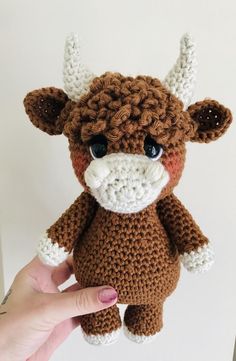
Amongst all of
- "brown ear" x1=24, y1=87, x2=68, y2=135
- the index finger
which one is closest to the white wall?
the index finger

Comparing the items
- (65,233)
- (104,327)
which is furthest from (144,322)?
(65,233)

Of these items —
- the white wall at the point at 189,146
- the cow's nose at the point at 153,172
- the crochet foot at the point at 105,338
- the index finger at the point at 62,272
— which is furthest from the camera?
the index finger at the point at 62,272

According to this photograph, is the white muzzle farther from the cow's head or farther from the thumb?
the thumb

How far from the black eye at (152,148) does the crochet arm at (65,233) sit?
14cm

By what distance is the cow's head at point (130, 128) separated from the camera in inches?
18.4

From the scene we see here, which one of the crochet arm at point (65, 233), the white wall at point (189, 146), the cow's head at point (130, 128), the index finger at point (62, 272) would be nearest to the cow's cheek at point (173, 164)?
the cow's head at point (130, 128)

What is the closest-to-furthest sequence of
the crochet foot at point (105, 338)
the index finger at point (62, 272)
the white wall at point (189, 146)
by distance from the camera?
the crochet foot at point (105, 338), the white wall at point (189, 146), the index finger at point (62, 272)

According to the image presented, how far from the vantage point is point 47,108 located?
1.86 ft

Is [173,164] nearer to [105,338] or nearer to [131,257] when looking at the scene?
[131,257]

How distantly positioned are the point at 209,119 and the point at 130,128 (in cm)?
14

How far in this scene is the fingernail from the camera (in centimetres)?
52

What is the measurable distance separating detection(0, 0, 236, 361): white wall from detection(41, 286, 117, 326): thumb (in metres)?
0.25

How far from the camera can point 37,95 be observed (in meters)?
0.55

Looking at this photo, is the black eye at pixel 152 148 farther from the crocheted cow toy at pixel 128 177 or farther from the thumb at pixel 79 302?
the thumb at pixel 79 302
